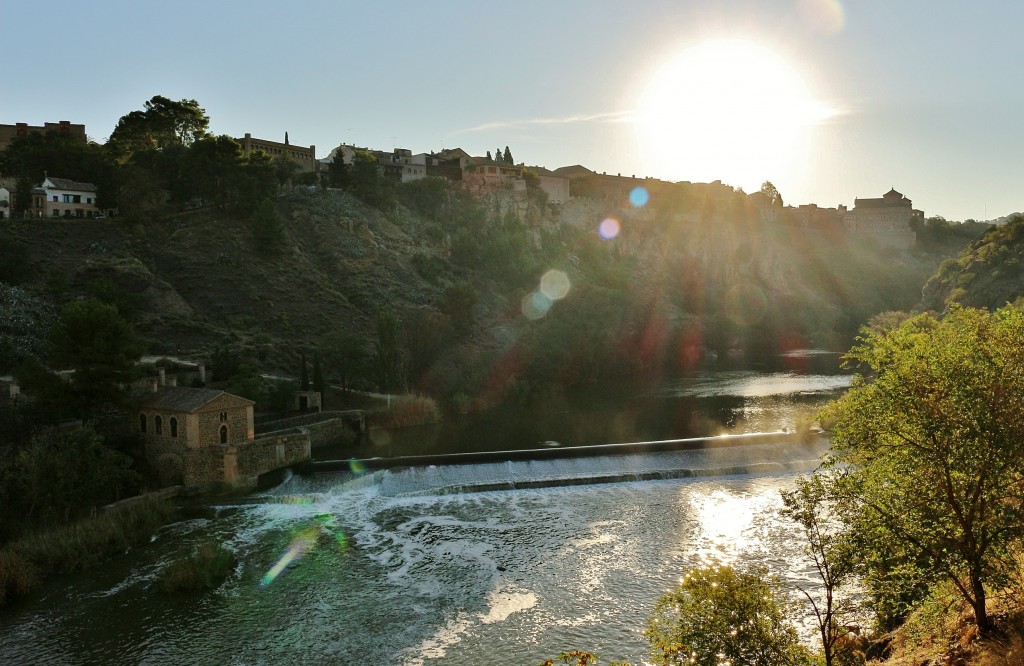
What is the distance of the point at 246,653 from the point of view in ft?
47.9

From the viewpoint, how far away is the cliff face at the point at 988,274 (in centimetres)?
4944

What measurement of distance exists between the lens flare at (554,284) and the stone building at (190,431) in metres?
40.0

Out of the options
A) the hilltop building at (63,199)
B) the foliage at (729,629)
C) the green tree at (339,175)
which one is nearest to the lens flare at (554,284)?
the green tree at (339,175)

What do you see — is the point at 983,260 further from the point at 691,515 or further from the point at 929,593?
the point at 929,593

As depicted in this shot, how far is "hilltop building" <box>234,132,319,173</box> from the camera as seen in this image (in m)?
76.2

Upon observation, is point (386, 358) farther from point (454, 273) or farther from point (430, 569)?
point (454, 273)

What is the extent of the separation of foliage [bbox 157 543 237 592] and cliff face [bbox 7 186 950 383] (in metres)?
21.4

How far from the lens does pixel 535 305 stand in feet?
206

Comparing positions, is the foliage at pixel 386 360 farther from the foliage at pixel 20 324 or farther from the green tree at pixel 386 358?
the foliage at pixel 20 324

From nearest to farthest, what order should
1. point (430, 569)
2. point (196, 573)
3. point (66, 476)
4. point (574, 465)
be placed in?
point (196, 573)
point (430, 569)
point (66, 476)
point (574, 465)

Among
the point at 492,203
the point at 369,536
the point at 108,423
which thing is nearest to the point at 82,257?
the point at 108,423

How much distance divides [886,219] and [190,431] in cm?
11899

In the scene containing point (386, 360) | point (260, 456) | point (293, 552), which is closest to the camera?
point (293, 552)

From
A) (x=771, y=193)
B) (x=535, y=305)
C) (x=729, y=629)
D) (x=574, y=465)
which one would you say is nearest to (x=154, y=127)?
(x=535, y=305)
